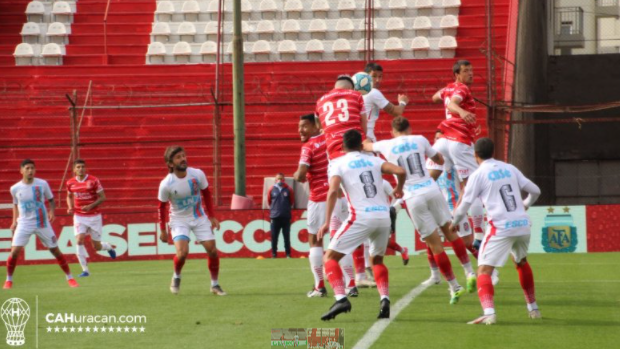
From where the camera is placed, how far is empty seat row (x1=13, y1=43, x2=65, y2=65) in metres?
31.0

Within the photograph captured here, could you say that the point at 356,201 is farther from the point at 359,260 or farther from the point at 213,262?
the point at 213,262

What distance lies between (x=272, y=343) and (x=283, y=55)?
22.6 meters

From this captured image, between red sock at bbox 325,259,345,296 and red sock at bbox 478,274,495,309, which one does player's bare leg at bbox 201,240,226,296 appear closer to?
red sock at bbox 325,259,345,296

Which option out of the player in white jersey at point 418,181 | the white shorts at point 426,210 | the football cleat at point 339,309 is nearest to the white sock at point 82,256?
the player in white jersey at point 418,181

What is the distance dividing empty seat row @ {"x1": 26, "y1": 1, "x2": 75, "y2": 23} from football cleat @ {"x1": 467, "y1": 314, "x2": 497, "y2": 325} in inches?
1014

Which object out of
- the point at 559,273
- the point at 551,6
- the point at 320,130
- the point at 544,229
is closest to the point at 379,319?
the point at 320,130

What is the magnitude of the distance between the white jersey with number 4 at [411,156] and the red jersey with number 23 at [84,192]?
10269 mm

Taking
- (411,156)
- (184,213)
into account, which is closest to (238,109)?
(184,213)

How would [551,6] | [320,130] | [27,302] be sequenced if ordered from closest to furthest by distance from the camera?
[320,130], [27,302], [551,6]

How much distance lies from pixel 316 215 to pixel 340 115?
1434mm

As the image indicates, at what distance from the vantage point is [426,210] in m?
11.4

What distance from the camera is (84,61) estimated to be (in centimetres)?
3130

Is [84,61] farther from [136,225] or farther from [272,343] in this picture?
[272,343]

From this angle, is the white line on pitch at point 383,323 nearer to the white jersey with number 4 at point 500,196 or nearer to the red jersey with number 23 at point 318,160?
the white jersey with number 4 at point 500,196
